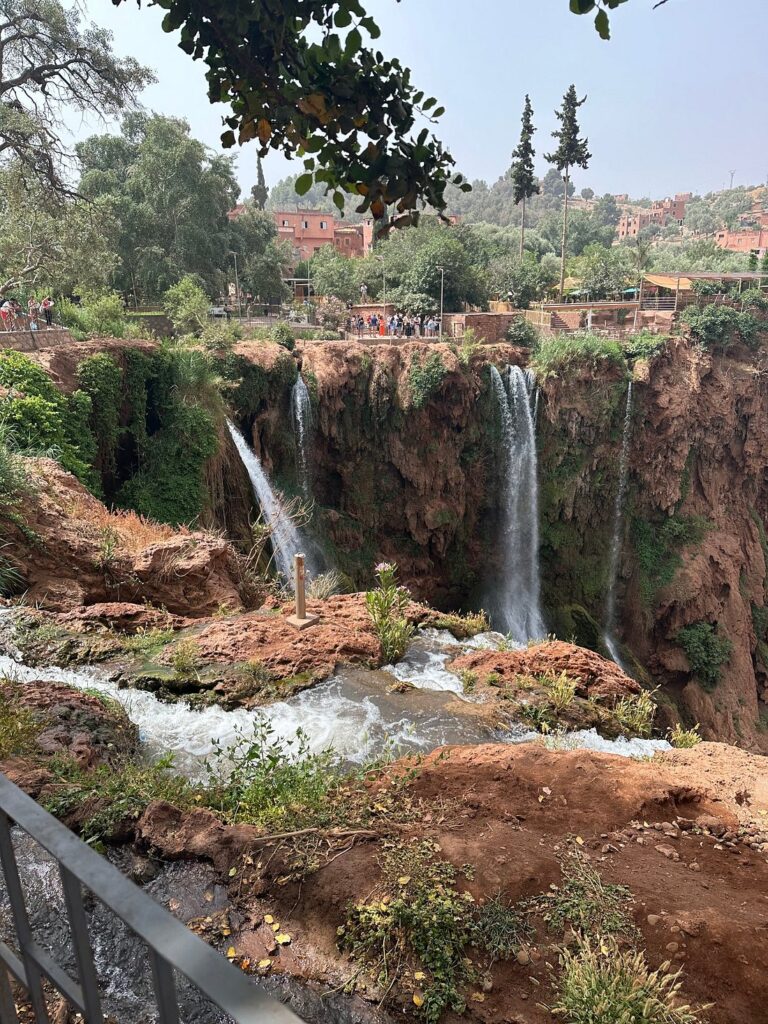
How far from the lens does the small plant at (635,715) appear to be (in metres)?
6.70

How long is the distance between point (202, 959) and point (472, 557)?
2270cm

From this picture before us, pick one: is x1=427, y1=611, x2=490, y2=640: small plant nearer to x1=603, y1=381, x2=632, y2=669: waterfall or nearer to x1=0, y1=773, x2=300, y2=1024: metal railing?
x1=0, y1=773, x2=300, y2=1024: metal railing

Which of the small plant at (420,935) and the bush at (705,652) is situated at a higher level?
the small plant at (420,935)

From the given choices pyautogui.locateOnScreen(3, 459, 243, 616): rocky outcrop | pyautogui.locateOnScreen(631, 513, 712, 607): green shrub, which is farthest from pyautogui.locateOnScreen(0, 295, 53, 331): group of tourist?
pyautogui.locateOnScreen(631, 513, 712, 607): green shrub

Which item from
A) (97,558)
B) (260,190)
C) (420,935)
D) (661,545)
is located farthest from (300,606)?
(260,190)

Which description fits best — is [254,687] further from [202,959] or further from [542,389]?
[542,389]

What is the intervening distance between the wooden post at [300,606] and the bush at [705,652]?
59.7ft

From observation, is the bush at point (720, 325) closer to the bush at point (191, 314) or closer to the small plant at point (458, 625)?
the bush at point (191, 314)

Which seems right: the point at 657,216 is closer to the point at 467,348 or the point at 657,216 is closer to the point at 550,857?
the point at 467,348

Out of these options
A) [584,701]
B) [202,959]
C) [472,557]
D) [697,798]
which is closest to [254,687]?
[584,701]

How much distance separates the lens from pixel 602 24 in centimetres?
244

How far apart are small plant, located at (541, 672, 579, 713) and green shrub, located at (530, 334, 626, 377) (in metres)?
16.4

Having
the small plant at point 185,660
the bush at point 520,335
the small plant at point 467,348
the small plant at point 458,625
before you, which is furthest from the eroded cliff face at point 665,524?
the small plant at point 185,660

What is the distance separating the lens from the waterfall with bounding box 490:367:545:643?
21797mm
